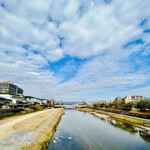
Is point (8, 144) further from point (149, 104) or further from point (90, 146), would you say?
point (149, 104)

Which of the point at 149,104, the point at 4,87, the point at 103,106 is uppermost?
the point at 4,87

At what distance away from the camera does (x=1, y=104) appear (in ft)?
163

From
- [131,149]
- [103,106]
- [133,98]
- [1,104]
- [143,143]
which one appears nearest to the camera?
[131,149]

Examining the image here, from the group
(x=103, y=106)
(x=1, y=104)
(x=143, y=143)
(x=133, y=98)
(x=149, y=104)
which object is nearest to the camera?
(x=143, y=143)

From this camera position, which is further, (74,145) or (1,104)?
(1,104)

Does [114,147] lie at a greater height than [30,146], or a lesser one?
lesser

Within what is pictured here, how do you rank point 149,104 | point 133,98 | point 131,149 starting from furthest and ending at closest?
1. point 133,98
2. point 149,104
3. point 131,149

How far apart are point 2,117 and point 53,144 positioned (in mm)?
27497

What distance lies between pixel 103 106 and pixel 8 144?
144490 millimetres

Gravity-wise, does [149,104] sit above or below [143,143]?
above

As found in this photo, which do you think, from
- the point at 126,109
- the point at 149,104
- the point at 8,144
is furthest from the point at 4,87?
the point at 149,104

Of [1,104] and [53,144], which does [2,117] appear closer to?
[1,104]

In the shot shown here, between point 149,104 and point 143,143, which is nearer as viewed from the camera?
point 143,143

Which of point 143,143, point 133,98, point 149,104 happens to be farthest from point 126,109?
point 133,98
